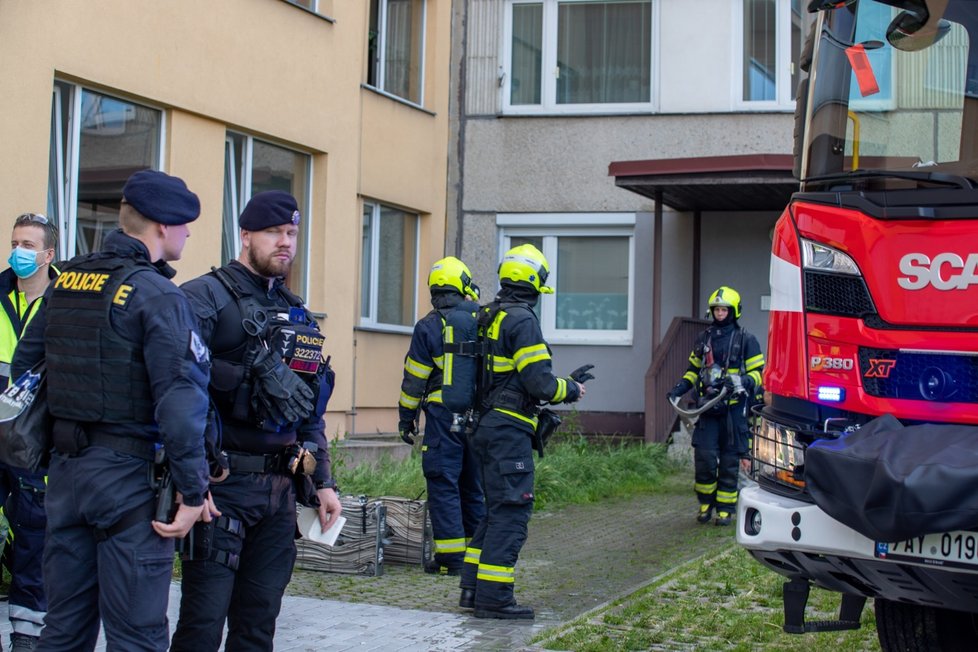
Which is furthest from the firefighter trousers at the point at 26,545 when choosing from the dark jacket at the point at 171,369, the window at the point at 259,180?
the window at the point at 259,180

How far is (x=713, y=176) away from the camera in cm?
1484

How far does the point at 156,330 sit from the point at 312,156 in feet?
32.6

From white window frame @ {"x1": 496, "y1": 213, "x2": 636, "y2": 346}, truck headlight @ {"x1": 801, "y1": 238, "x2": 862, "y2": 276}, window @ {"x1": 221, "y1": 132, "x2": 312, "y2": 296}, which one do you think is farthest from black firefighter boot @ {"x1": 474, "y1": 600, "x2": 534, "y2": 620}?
white window frame @ {"x1": 496, "y1": 213, "x2": 636, "y2": 346}

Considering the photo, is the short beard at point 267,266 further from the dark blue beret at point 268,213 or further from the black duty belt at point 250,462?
the black duty belt at point 250,462

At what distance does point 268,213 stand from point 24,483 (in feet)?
6.96

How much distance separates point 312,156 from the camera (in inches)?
544

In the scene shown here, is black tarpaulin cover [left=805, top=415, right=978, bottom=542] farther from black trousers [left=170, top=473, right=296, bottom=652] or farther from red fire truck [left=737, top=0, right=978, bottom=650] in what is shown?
black trousers [left=170, top=473, right=296, bottom=652]

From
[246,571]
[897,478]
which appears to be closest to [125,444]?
[246,571]

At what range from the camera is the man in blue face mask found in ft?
19.4

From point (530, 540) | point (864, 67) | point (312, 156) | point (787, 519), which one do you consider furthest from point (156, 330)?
point (312, 156)

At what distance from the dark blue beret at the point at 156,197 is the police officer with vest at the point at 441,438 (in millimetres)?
4283

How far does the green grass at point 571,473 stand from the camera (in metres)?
10.8

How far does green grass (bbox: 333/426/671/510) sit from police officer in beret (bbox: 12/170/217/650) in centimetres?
614

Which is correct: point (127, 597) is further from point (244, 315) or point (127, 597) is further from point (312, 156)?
point (312, 156)
